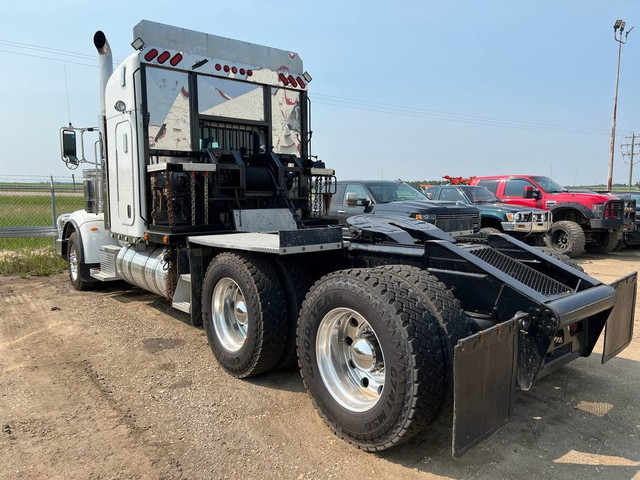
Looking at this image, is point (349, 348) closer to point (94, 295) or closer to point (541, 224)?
point (94, 295)

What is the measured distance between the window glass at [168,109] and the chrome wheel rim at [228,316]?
7.43 ft

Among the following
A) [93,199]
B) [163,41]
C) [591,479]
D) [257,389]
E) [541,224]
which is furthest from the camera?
[541,224]

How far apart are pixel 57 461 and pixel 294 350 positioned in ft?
6.22

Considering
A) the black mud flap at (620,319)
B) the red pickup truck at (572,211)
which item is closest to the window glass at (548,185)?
the red pickup truck at (572,211)

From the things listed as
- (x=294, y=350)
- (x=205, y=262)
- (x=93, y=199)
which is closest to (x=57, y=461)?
(x=294, y=350)

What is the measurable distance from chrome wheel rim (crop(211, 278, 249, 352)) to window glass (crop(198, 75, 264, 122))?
104 inches

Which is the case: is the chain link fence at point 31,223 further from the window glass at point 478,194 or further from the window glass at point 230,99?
the window glass at point 478,194

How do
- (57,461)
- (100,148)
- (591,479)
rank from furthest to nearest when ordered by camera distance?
(100,148) < (57,461) < (591,479)

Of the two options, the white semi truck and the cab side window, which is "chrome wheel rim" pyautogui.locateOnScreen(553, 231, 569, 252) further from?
the white semi truck

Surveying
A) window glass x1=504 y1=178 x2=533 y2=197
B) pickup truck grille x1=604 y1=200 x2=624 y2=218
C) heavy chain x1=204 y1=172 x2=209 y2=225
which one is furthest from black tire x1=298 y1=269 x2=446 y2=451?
window glass x1=504 y1=178 x2=533 y2=197

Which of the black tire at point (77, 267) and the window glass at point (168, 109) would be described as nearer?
the window glass at point (168, 109)

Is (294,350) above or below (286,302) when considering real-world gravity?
below

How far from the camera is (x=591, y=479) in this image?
9.53ft

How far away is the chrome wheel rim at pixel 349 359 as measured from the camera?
3.31 metres
